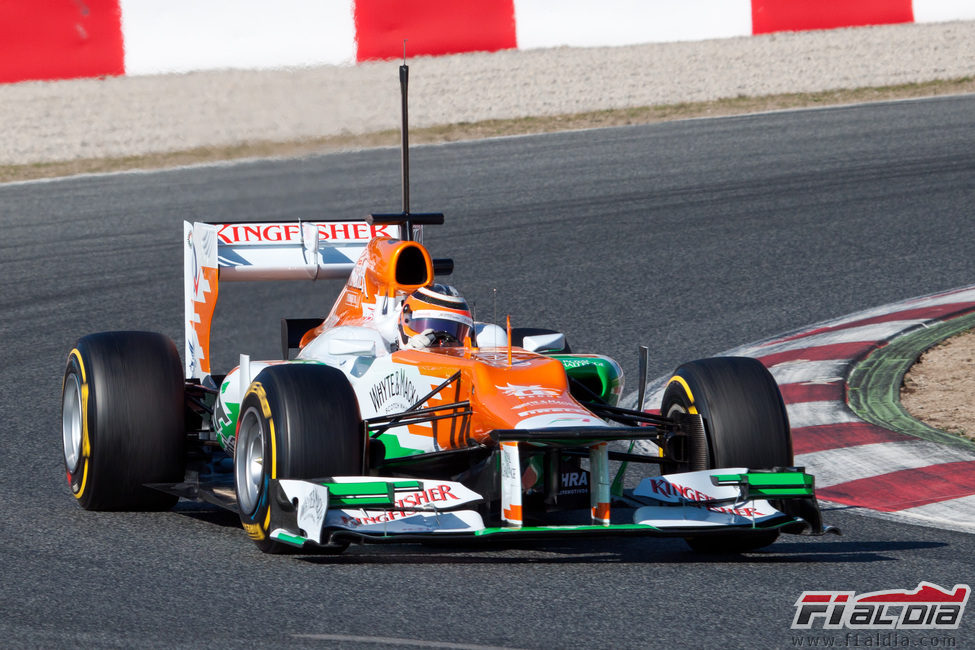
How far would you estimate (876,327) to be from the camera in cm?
1002

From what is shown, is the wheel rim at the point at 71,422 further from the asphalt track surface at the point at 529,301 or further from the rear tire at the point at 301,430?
the rear tire at the point at 301,430

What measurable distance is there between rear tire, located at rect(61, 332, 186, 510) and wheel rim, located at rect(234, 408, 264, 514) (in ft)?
2.20

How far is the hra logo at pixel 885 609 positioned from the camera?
16.1 ft

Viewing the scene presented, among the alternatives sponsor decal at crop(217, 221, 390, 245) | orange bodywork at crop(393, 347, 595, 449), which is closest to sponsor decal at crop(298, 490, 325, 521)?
orange bodywork at crop(393, 347, 595, 449)

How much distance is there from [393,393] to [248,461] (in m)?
0.64

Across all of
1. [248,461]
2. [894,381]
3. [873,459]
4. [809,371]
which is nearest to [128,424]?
[248,461]

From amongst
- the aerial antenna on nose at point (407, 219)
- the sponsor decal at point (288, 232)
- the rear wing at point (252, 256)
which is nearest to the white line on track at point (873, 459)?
the aerial antenna on nose at point (407, 219)

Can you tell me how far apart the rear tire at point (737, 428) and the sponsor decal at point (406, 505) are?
3.41 feet

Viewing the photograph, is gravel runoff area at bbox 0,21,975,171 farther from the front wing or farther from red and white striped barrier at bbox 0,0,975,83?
the front wing

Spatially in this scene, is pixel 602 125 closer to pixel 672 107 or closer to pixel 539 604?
pixel 672 107

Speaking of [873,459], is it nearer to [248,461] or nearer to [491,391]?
[491,391]

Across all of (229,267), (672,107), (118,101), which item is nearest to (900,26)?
(672,107)

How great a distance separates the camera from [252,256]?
7.74 m

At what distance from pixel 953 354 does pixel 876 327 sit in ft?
2.97
